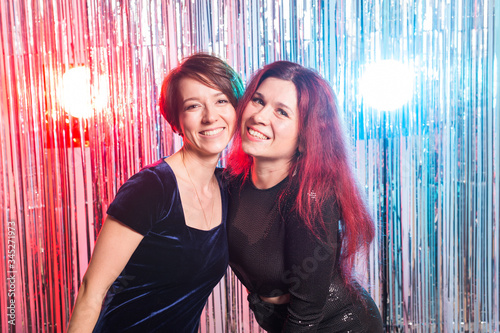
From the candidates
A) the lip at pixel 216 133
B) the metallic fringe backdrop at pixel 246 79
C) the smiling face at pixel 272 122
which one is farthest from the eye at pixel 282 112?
the metallic fringe backdrop at pixel 246 79

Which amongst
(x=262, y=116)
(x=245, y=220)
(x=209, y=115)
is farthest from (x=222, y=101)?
(x=245, y=220)

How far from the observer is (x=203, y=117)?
134 cm

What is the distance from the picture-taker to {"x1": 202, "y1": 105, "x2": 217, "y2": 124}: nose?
132cm

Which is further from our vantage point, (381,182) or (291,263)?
(381,182)

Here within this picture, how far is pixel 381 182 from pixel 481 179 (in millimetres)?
503

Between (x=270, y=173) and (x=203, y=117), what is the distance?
0.97ft

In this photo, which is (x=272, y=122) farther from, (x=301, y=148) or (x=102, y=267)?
(x=102, y=267)

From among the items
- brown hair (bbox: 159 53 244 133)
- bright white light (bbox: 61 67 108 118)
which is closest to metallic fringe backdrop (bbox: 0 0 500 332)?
bright white light (bbox: 61 67 108 118)

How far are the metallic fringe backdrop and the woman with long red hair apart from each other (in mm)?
536

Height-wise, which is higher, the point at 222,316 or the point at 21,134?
the point at 21,134

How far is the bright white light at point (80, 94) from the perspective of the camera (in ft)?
5.91

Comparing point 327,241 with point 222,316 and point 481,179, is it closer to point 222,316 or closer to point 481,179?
point 222,316

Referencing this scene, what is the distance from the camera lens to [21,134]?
189cm

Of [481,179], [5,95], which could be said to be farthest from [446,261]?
[5,95]
